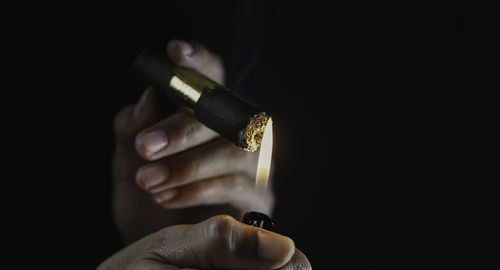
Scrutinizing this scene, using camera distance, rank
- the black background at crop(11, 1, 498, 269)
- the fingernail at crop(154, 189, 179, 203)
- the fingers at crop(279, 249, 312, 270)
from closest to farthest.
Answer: the fingers at crop(279, 249, 312, 270) → the fingernail at crop(154, 189, 179, 203) → the black background at crop(11, 1, 498, 269)

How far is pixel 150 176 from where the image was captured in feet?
4.52

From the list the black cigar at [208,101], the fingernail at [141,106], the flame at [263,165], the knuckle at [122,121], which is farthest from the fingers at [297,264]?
the knuckle at [122,121]

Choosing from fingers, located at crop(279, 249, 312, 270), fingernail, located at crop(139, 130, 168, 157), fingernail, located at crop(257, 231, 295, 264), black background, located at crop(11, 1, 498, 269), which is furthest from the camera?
black background, located at crop(11, 1, 498, 269)

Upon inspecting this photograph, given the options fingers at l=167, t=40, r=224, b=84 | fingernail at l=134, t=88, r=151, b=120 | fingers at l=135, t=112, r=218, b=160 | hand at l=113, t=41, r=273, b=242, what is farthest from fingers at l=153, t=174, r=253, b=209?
fingers at l=167, t=40, r=224, b=84

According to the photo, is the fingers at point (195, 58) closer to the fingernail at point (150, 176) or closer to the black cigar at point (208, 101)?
the black cigar at point (208, 101)

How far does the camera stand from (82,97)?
1.92 m

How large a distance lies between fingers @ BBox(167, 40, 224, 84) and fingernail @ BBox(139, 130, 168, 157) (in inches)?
9.8

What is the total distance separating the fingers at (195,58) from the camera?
54.1 inches

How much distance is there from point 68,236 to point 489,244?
86.7 inches

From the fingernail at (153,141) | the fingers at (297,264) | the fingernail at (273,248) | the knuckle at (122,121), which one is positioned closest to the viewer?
the fingernail at (273,248)

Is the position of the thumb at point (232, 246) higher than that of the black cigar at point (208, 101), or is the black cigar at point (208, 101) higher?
the black cigar at point (208, 101)

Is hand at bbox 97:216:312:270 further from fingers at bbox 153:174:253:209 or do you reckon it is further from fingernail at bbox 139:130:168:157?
fingers at bbox 153:174:253:209

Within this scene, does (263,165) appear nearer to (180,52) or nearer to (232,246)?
(232,246)

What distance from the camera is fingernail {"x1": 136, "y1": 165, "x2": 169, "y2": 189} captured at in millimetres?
1373
